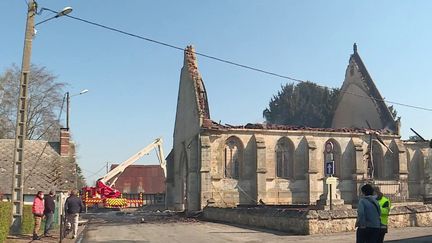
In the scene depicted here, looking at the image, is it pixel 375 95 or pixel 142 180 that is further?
pixel 142 180

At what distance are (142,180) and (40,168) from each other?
38.7 metres

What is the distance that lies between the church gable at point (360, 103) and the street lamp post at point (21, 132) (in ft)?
114

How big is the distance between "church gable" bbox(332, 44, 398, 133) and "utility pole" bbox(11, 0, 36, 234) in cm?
3482

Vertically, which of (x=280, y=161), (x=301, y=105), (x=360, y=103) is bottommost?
(x=280, y=161)

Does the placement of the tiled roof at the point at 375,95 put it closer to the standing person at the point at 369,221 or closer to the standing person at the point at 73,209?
the standing person at the point at 73,209

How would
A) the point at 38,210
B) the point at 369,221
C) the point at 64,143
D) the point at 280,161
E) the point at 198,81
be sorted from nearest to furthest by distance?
1. the point at 369,221
2. the point at 38,210
3. the point at 64,143
4. the point at 280,161
5. the point at 198,81

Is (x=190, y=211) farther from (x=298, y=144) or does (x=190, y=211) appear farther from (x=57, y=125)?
(x=57, y=125)

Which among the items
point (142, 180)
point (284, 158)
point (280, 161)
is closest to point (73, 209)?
point (280, 161)

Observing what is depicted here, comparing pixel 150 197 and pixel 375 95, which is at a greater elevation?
pixel 375 95

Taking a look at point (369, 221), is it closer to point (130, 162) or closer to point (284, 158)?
point (284, 158)

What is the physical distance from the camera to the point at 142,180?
7362cm

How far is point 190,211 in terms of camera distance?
37094mm

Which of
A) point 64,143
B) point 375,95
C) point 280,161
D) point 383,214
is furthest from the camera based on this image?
point 375,95

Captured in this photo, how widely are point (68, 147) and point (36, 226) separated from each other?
20185 mm
